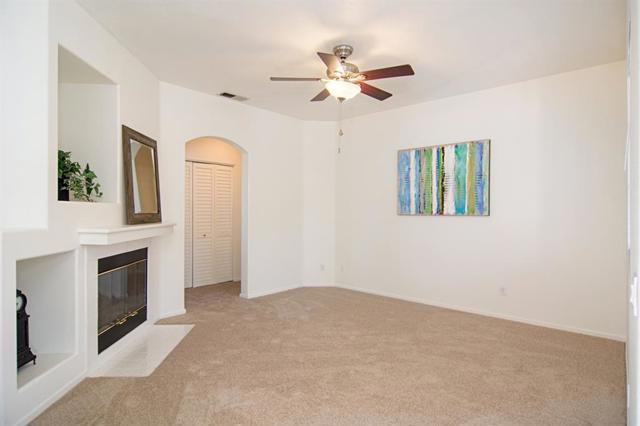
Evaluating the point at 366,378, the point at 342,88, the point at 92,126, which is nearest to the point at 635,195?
the point at 366,378

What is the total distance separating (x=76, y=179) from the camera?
3.03 metres

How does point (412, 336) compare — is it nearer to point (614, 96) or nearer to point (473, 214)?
point (473, 214)

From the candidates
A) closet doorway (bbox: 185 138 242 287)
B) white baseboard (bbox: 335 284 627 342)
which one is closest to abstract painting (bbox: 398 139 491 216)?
white baseboard (bbox: 335 284 627 342)

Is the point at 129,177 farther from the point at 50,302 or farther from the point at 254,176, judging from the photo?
the point at 254,176

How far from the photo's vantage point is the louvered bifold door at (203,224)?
6.17m

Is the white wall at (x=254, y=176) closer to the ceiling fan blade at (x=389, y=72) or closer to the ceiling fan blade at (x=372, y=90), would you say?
the ceiling fan blade at (x=372, y=90)

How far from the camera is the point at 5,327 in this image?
2109 mm

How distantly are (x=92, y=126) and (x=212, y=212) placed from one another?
3.12 m

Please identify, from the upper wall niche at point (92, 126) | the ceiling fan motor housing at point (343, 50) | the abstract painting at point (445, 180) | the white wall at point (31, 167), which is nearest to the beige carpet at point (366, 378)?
the white wall at point (31, 167)

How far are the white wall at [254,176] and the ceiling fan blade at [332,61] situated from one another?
7.57ft

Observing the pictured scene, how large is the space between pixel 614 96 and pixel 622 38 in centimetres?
69

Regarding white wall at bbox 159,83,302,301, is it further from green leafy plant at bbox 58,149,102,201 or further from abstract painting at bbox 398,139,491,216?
abstract painting at bbox 398,139,491,216

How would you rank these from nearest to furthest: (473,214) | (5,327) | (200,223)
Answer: (5,327) < (473,214) < (200,223)

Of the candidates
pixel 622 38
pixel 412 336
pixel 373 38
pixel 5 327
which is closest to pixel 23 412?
pixel 5 327
